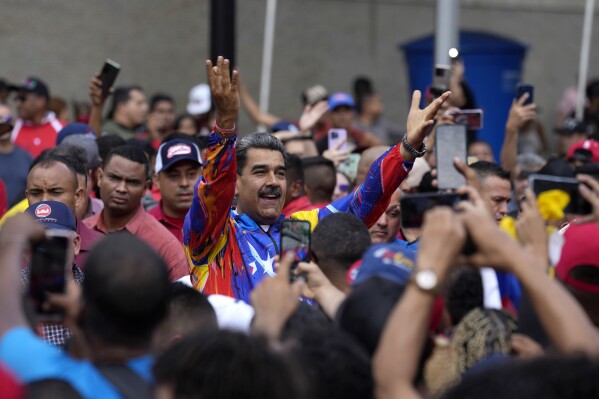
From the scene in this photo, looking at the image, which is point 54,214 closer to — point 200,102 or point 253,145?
point 253,145

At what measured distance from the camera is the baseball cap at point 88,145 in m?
8.13

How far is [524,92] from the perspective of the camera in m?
8.05

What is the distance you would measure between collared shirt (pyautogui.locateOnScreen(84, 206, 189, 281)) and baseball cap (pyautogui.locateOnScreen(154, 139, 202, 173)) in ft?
1.10

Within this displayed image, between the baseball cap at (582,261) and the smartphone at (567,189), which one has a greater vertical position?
the smartphone at (567,189)

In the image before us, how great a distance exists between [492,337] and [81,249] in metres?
3.30

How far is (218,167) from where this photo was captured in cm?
538

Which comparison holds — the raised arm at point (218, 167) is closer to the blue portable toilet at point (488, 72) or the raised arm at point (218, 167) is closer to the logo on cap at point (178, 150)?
the logo on cap at point (178, 150)

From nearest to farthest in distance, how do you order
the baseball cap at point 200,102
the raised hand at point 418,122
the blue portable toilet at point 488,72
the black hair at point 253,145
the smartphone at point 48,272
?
the smartphone at point 48,272
the raised hand at point 418,122
the black hair at point 253,145
the baseball cap at point 200,102
the blue portable toilet at point 488,72

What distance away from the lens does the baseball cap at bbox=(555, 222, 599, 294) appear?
386 cm

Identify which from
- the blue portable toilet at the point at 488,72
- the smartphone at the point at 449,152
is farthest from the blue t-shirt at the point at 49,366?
the blue portable toilet at the point at 488,72

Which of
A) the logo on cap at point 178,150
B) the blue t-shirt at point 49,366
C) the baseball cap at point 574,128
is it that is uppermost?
the baseball cap at point 574,128

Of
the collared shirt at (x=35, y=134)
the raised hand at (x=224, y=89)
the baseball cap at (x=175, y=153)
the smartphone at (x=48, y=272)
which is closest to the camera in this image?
the smartphone at (x=48, y=272)

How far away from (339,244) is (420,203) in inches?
17.6

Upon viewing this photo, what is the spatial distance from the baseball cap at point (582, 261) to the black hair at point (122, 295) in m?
1.50
